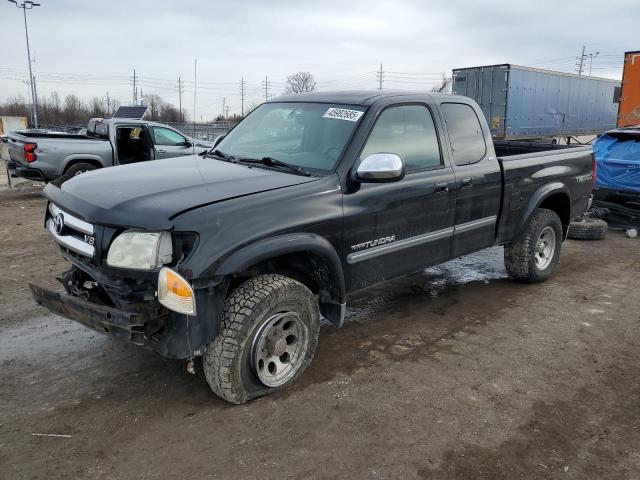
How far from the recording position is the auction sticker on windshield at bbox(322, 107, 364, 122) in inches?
154

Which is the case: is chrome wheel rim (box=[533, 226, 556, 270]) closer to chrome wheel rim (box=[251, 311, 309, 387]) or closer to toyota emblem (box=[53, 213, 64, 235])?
chrome wheel rim (box=[251, 311, 309, 387])

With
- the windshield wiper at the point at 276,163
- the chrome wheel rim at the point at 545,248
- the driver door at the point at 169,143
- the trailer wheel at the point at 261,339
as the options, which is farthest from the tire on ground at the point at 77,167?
the chrome wheel rim at the point at 545,248

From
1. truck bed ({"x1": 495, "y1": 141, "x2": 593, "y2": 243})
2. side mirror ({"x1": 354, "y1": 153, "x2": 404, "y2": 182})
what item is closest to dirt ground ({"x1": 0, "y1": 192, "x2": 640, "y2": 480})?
truck bed ({"x1": 495, "y1": 141, "x2": 593, "y2": 243})

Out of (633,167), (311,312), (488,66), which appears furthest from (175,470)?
(488,66)

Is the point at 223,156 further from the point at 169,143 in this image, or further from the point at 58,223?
the point at 169,143

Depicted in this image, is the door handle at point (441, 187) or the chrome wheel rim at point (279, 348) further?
the door handle at point (441, 187)

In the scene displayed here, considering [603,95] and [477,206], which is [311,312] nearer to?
[477,206]

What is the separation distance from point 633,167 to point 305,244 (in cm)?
709

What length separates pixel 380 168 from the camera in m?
3.48

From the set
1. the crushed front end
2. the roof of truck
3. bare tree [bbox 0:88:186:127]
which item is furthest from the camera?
bare tree [bbox 0:88:186:127]

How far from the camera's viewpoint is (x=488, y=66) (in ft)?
59.3

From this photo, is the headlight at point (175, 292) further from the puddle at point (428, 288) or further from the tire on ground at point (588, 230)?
the tire on ground at point (588, 230)

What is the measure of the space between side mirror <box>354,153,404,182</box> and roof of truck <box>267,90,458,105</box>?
0.68 m

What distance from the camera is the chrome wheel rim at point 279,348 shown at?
3250 mm
